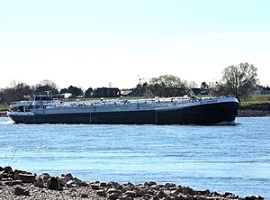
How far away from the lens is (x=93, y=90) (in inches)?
7288

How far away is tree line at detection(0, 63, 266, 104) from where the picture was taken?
137m

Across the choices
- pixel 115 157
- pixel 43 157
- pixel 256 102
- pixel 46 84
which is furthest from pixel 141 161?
pixel 46 84

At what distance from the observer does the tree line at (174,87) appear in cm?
13700

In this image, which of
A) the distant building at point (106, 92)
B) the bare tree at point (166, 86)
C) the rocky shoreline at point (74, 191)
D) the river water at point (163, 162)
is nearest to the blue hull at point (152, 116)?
the river water at point (163, 162)

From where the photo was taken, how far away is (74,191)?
794 inches

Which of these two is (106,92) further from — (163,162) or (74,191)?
(74,191)

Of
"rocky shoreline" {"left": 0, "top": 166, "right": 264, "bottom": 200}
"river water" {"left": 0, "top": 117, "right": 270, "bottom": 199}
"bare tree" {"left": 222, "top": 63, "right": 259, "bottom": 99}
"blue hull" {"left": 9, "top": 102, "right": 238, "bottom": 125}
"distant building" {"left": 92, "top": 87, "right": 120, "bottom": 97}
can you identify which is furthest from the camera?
"distant building" {"left": 92, "top": 87, "right": 120, "bottom": 97}

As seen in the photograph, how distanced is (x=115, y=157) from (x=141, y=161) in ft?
9.94

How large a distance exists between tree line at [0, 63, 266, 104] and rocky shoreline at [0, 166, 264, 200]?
11137 cm

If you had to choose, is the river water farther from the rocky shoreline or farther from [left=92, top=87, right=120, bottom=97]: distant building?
[left=92, top=87, right=120, bottom=97]: distant building

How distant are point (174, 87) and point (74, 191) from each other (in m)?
131

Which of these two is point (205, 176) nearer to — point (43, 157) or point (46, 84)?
point (43, 157)

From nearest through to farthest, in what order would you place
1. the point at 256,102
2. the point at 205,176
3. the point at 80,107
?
1. the point at 205,176
2. the point at 80,107
3. the point at 256,102

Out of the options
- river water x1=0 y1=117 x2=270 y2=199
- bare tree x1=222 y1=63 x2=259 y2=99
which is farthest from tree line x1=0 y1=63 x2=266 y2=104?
river water x1=0 y1=117 x2=270 y2=199
